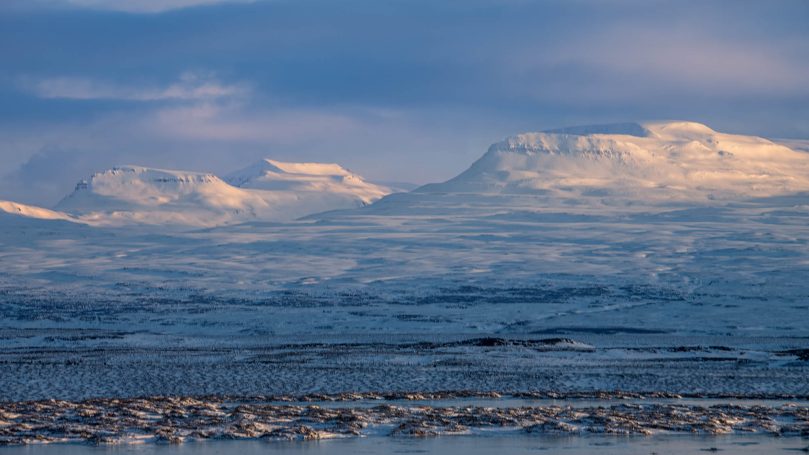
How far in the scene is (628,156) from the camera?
174375 millimetres

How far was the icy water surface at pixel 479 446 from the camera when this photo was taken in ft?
65.7

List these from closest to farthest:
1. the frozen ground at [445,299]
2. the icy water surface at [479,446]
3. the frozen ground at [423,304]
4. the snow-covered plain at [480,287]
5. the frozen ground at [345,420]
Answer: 1. the icy water surface at [479,446]
2. the frozen ground at [345,420]
3. the frozen ground at [445,299]
4. the frozen ground at [423,304]
5. the snow-covered plain at [480,287]

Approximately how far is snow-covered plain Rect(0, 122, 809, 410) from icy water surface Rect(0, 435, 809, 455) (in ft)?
32.1

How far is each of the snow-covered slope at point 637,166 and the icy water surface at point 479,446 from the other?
137704 mm

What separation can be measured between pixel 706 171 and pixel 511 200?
29.4 m

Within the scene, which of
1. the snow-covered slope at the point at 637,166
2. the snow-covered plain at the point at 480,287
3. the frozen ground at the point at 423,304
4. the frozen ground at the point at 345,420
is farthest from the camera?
the snow-covered slope at the point at 637,166

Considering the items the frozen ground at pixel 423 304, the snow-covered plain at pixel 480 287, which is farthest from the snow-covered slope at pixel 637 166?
the frozen ground at pixel 423 304

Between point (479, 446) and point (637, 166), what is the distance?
15567cm

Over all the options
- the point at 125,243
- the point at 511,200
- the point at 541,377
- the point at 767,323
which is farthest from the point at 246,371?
the point at 511,200

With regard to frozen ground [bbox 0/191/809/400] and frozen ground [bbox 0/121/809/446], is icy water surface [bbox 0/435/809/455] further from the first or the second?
frozen ground [bbox 0/191/809/400]

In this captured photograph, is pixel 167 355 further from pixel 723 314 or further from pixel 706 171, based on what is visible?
pixel 706 171

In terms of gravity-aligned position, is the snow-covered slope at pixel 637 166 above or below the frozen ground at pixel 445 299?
above

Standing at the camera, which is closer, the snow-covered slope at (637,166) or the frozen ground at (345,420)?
the frozen ground at (345,420)

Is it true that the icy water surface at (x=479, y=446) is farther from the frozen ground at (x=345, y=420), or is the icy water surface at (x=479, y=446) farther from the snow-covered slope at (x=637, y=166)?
the snow-covered slope at (x=637, y=166)
